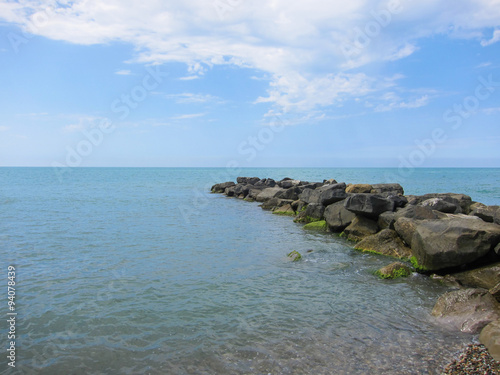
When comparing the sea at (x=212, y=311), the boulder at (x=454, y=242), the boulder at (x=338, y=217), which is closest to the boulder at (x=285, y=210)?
the boulder at (x=338, y=217)

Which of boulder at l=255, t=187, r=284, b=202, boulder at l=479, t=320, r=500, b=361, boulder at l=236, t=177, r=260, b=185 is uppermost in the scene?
boulder at l=236, t=177, r=260, b=185

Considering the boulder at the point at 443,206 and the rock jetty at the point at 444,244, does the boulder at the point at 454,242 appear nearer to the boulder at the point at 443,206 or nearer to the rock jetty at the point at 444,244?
the rock jetty at the point at 444,244

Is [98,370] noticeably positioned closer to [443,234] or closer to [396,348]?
[396,348]

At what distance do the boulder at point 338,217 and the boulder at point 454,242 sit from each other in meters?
7.04

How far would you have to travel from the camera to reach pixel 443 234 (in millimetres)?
10961

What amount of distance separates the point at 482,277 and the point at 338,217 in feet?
30.4

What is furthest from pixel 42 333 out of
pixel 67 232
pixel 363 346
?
pixel 67 232

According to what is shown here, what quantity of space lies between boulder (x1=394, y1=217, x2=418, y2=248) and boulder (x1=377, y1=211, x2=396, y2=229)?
98 centimetres

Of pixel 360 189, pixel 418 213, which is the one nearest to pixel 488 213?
pixel 418 213

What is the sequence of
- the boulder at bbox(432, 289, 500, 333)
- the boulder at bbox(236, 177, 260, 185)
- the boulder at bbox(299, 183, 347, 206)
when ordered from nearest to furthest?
1. the boulder at bbox(432, 289, 500, 333)
2. the boulder at bbox(299, 183, 347, 206)
3. the boulder at bbox(236, 177, 260, 185)

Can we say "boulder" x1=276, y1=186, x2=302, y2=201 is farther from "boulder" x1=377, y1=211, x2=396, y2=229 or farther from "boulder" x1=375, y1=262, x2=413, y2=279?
"boulder" x1=375, y1=262, x2=413, y2=279

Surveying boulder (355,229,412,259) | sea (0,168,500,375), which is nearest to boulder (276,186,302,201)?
sea (0,168,500,375)

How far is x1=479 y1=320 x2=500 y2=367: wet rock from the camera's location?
253 inches

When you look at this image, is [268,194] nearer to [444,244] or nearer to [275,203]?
[275,203]
